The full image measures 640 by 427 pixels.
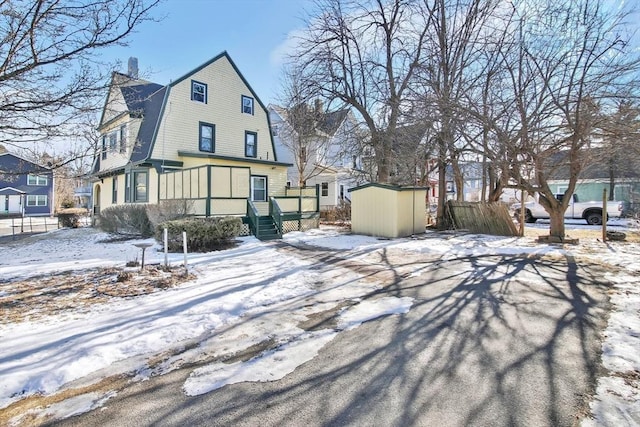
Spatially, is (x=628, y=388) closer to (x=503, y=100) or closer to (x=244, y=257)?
(x=244, y=257)

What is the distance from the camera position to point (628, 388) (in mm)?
2836

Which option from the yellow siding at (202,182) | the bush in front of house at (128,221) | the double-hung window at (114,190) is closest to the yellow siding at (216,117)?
the bush in front of house at (128,221)

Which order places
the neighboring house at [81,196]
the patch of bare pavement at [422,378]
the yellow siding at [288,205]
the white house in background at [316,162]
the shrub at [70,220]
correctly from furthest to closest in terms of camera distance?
1. the neighboring house at [81,196]
2. the white house in background at [316,162]
3. the shrub at [70,220]
4. the yellow siding at [288,205]
5. the patch of bare pavement at [422,378]

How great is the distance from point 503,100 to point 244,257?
360 inches

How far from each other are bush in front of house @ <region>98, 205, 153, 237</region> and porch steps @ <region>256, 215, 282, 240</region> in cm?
399

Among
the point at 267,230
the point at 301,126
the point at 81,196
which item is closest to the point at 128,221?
the point at 267,230

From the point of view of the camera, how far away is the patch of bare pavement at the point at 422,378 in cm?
254

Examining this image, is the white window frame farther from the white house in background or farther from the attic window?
the white house in background

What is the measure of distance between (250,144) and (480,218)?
12.6 metres

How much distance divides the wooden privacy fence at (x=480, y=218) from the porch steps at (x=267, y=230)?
7737 millimetres

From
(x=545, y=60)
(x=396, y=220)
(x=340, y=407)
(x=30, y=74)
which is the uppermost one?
(x=545, y=60)

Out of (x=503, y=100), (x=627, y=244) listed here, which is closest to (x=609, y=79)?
(x=503, y=100)

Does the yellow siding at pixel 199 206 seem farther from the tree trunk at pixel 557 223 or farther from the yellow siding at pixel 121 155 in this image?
the tree trunk at pixel 557 223

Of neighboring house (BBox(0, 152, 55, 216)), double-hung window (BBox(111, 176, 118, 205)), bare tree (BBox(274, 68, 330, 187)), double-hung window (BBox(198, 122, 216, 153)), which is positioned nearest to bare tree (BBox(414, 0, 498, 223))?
bare tree (BBox(274, 68, 330, 187))
